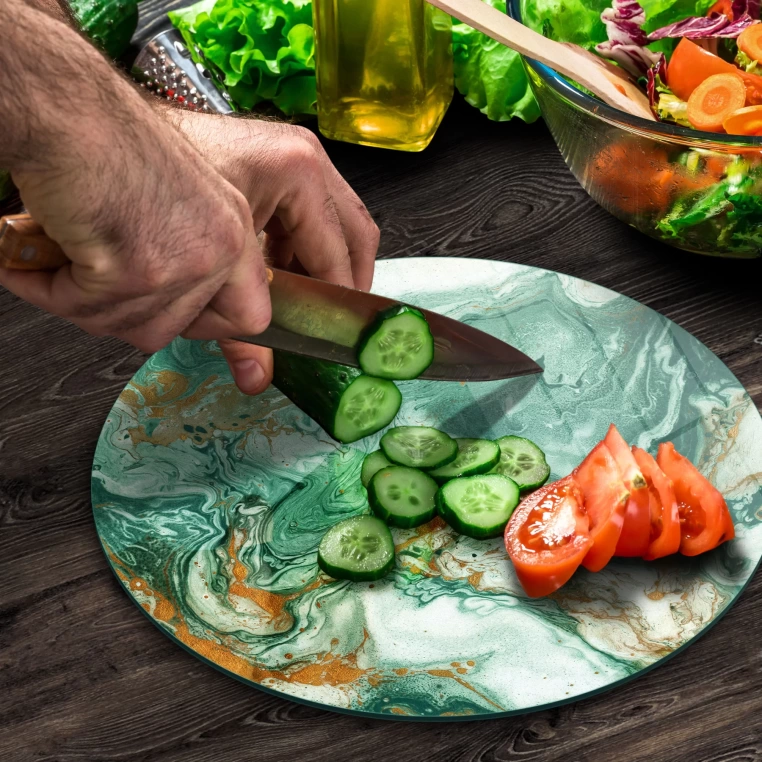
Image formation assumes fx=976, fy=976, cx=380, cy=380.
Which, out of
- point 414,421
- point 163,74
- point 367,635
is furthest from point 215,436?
point 163,74

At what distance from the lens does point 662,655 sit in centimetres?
134

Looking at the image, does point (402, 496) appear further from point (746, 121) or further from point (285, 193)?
point (746, 121)

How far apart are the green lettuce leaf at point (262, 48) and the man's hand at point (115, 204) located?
1.13 meters

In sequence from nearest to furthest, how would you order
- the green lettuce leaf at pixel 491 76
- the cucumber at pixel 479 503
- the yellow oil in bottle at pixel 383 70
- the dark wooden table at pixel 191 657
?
the dark wooden table at pixel 191 657
the cucumber at pixel 479 503
the yellow oil in bottle at pixel 383 70
the green lettuce leaf at pixel 491 76

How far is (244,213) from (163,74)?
1.30 metres

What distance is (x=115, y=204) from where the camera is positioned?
1133 mm

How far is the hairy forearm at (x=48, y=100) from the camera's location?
1.07 m

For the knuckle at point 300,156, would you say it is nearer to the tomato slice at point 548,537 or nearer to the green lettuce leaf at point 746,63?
the tomato slice at point 548,537

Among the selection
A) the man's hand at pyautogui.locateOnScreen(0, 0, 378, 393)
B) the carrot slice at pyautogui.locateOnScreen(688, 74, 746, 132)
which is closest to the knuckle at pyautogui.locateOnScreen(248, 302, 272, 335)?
the man's hand at pyautogui.locateOnScreen(0, 0, 378, 393)

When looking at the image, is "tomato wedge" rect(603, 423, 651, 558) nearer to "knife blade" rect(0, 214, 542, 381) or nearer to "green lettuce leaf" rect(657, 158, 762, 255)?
"knife blade" rect(0, 214, 542, 381)

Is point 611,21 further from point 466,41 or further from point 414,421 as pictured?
point 414,421

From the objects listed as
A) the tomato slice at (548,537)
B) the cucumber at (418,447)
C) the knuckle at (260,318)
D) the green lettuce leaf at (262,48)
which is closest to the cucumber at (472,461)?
the cucumber at (418,447)

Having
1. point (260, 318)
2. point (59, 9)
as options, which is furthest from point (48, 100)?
point (59, 9)

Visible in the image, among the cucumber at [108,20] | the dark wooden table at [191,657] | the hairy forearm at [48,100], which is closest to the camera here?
the hairy forearm at [48,100]
